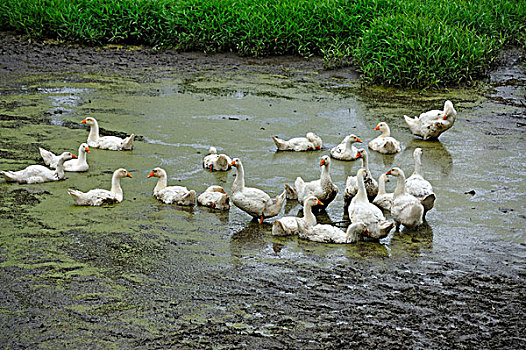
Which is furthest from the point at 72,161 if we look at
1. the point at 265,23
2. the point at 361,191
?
the point at 265,23

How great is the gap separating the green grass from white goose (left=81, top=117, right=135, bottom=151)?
6.08 m

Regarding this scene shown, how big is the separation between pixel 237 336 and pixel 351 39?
38.1 feet

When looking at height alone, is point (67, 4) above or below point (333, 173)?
above

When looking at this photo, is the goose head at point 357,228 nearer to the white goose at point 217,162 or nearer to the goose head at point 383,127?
the white goose at point 217,162

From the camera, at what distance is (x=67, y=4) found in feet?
53.7

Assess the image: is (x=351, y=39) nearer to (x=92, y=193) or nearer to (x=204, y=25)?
(x=204, y=25)

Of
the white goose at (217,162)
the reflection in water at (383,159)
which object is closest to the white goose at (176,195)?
the white goose at (217,162)

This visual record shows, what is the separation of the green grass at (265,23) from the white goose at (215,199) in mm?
7069

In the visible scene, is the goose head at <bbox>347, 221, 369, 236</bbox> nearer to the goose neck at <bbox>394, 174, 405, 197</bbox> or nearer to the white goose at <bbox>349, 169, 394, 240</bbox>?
the white goose at <bbox>349, 169, 394, 240</bbox>

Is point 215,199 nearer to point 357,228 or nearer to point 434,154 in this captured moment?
point 357,228

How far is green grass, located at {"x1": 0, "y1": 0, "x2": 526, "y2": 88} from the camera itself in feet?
49.2

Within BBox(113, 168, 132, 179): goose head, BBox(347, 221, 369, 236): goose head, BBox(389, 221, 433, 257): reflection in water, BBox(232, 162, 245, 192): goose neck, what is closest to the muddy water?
BBox(389, 221, 433, 257): reflection in water

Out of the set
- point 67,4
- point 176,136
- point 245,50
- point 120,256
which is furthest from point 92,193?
point 67,4

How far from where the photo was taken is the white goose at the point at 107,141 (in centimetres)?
946
